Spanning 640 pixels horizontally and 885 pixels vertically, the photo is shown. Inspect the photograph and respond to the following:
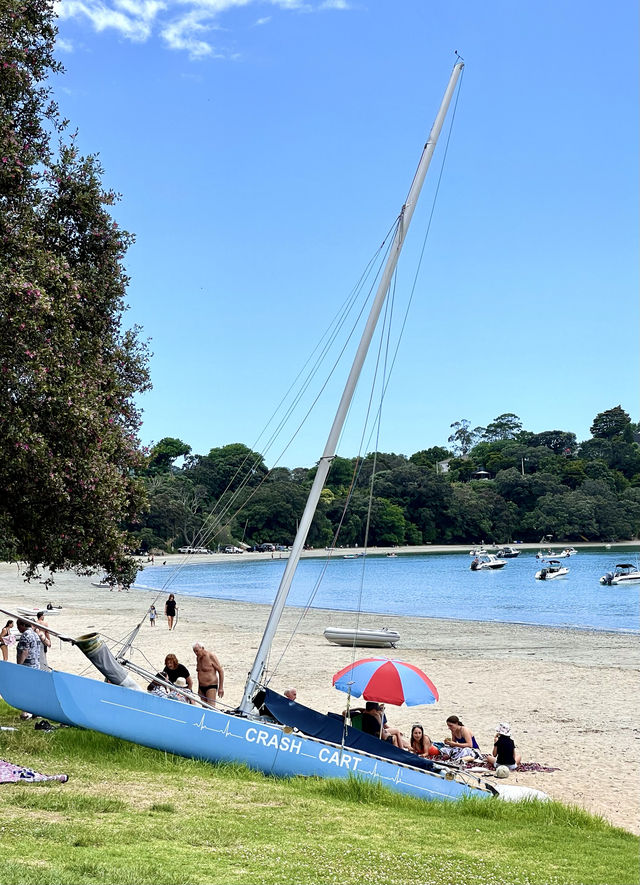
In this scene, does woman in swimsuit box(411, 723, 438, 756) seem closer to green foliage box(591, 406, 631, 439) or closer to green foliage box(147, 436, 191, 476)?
green foliage box(147, 436, 191, 476)

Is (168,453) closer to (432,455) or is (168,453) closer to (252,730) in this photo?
(432,455)

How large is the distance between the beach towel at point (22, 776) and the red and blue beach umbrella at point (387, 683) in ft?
15.5

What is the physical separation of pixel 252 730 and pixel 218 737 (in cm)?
46

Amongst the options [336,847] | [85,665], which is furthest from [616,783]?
[85,665]

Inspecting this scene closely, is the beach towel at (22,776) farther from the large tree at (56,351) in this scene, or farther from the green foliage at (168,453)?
the green foliage at (168,453)

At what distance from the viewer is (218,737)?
11.8 m

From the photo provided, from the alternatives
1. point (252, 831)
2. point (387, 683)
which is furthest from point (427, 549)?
point (252, 831)

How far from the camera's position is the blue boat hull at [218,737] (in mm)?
11625

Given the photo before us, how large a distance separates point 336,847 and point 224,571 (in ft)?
377

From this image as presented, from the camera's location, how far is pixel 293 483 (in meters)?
149

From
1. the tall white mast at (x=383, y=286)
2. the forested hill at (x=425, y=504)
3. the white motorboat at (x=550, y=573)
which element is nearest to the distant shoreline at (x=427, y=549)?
the forested hill at (x=425, y=504)

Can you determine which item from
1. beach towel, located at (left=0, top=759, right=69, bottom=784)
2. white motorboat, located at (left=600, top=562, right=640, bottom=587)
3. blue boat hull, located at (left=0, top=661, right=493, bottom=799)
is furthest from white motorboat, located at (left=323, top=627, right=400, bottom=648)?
white motorboat, located at (left=600, top=562, right=640, bottom=587)

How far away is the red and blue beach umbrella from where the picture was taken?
13.5 m

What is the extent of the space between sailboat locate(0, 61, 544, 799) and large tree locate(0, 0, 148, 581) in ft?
7.33
